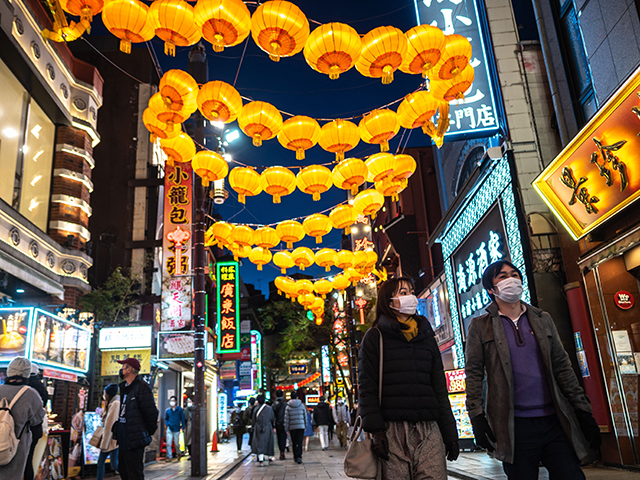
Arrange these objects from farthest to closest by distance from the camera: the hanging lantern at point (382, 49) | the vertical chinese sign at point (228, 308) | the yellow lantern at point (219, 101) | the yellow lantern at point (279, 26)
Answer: the vertical chinese sign at point (228, 308) → the yellow lantern at point (219, 101) → the hanging lantern at point (382, 49) → the yellow lantern at point (279, 26)

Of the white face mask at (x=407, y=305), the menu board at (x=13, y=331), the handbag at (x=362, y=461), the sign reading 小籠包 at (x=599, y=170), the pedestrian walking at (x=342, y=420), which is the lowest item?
the pedestrian walking at (x=342, y=420)

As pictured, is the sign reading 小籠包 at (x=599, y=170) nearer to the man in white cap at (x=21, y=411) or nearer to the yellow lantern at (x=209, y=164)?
the yellow lantern at (x=209, y=164)

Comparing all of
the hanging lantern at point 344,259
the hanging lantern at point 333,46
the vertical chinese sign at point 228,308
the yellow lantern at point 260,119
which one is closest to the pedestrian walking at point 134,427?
the yellow lantern at point 260,119

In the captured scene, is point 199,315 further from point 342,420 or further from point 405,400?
point 342,420

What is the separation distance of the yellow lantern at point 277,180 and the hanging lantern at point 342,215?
90.7 inches

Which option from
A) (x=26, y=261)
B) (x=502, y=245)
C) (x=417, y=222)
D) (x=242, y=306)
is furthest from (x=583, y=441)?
(x=242, y=306)

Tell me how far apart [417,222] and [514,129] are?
679 inches

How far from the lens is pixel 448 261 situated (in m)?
17.4

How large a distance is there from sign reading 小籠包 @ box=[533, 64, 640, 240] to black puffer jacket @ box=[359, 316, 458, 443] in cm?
483

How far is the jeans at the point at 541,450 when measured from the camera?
11.6 feet

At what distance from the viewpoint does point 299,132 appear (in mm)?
9781

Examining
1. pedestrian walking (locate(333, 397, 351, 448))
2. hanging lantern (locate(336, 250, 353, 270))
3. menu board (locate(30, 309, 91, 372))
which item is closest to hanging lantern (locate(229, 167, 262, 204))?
menu board (locate(30, 309, 91, 372))

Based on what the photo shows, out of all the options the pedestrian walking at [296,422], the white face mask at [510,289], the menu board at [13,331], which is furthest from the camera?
the pedestrian walking at [296,422]

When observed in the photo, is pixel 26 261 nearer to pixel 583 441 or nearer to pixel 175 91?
pixel 175 91
